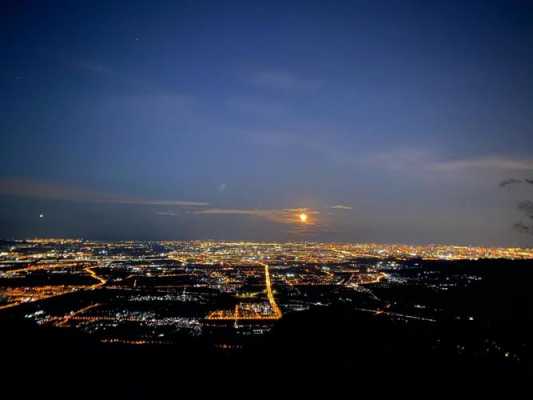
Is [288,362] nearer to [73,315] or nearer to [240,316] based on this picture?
[240,316]

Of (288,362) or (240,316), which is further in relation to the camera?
(240,316)

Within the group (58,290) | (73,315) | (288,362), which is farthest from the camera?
(58,290)

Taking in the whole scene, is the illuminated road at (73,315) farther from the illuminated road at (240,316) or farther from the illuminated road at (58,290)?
the illuminated road at (240,316)

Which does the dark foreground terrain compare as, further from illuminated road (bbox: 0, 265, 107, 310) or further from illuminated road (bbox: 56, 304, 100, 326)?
illuminated road (bbox: 0, 265, 107, 310)

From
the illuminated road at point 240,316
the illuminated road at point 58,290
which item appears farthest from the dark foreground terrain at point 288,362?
the illuminated road at point 58,290

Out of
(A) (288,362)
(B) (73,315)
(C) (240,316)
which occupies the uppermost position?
(A) (288,362)

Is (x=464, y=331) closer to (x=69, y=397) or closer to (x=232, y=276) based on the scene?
(x=69, y=397)

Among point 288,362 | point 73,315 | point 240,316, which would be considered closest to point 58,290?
point 73,315

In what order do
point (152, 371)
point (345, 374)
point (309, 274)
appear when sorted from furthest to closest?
point (309, 274) → point (152, 371) → point (345, 374)

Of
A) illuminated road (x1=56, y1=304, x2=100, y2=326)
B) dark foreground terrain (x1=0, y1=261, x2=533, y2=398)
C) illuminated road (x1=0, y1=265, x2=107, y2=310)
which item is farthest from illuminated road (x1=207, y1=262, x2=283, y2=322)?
illuminated road (x1=0, y1=265, x2=107, y2=310)

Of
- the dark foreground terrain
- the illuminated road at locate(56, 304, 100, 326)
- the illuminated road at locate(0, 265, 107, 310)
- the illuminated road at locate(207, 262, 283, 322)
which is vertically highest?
the dark foreground terrain

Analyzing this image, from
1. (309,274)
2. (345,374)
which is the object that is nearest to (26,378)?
(345,374)
